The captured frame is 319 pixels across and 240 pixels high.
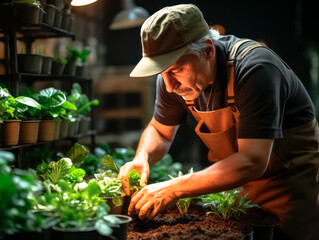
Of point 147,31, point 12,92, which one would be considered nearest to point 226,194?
point 147,31

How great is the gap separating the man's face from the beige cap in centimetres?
8

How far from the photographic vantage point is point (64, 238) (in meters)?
1.28

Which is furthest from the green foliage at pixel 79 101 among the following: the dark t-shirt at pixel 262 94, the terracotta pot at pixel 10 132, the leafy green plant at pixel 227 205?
the leafy green plant at pixel 227 205

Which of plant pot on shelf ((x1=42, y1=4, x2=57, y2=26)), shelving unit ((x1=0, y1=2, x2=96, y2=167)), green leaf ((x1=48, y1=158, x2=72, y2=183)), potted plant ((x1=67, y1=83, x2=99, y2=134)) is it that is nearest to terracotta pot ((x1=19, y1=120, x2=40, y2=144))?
shelving unit ((x1=0, y1=2, x2=96, y2=167))

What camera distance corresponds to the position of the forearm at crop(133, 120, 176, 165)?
236 centimetres

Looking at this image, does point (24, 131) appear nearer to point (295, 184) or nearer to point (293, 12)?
point (295, 184)

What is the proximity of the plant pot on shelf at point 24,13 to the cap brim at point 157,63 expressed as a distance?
0.83m

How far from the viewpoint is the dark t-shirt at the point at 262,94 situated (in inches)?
66.6

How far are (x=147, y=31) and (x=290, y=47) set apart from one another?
5161mm

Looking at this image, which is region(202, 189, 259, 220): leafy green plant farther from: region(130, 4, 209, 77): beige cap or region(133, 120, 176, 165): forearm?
region(130, 4, 209, 77): beige cap

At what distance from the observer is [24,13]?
2.21m

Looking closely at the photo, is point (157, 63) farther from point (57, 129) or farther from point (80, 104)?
point (80, 104)

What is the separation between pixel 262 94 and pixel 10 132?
124 centimetres

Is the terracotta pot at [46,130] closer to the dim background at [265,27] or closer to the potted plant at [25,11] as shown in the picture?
the potted plant at [25,11]
